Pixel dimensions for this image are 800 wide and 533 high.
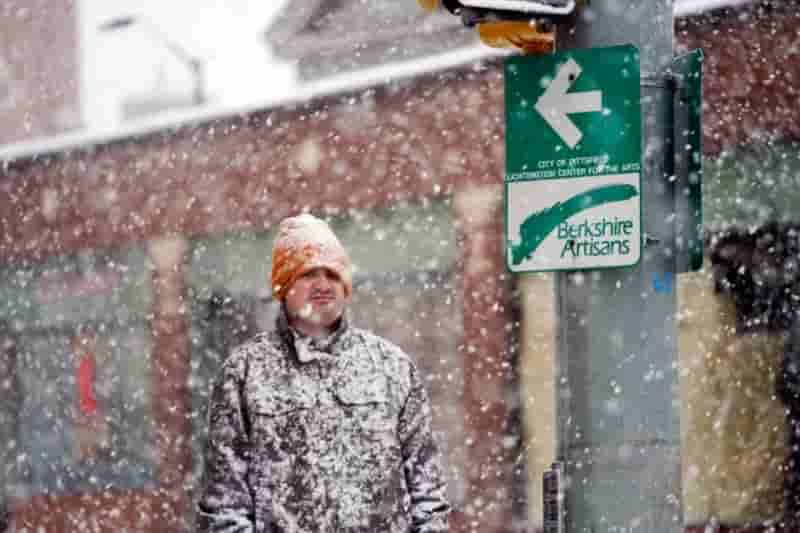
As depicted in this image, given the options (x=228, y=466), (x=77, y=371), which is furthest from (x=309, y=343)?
(x=77, y=371)

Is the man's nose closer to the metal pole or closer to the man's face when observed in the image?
the man's face

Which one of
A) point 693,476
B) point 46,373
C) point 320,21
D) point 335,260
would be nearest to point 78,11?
point 320,21

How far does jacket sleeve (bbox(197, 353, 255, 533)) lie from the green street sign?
1.02 metres

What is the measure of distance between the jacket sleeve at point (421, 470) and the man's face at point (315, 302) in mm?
361

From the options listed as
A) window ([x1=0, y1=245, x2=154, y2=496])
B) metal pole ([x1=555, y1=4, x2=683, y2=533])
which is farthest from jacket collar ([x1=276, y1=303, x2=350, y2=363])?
window ([x1=0, y1=245, x2=154, y2=496])

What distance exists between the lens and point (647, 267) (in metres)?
4.50

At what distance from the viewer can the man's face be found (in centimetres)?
477

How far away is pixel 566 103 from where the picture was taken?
Answer: 15.0 ft

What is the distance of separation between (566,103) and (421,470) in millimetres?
1301

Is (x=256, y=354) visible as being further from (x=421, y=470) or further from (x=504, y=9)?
(x=504, y=9)

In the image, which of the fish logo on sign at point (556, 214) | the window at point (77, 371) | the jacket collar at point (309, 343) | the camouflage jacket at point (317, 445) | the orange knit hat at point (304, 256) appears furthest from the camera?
the window at point (77, 371)

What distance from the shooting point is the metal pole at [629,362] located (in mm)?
4383

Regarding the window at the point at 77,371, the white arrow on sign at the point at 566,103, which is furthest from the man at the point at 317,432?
the window at the point at 77,371

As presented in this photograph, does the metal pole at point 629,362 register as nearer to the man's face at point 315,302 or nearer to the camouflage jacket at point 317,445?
A: the camouflage jacket at point 317,445
